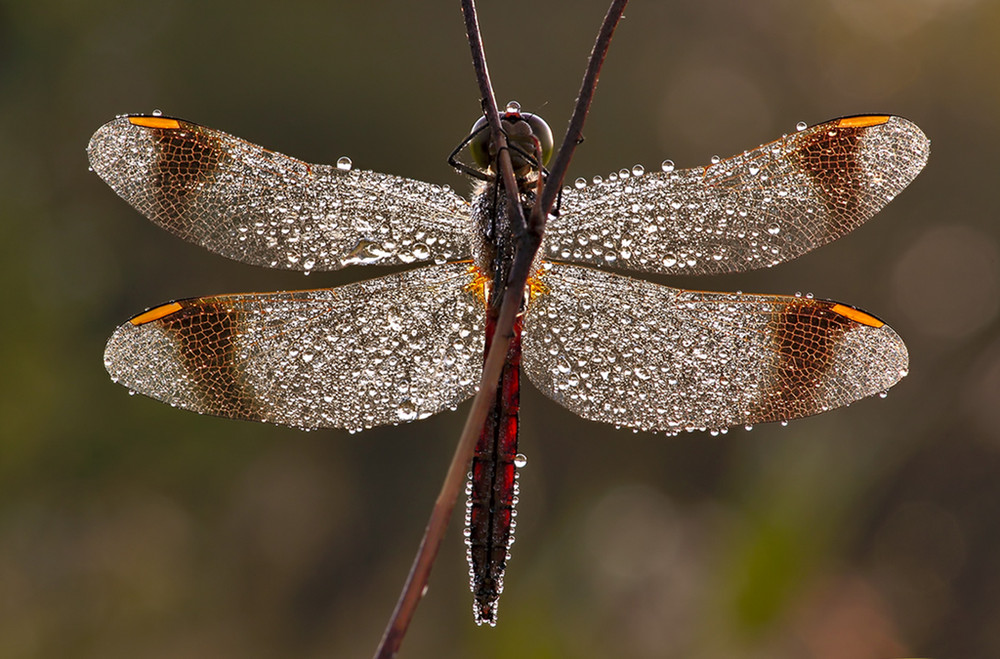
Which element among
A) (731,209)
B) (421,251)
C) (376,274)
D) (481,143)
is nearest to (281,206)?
(421,251)

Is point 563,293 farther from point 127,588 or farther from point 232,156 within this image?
point 127,588

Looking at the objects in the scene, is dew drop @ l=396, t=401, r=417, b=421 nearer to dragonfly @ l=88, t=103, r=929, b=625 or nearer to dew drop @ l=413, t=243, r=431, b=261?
dragonfly @ l=88, t=103, r=929, b=625

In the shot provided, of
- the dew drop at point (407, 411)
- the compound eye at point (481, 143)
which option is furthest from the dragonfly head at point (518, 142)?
the dew drop at point (407, 411)

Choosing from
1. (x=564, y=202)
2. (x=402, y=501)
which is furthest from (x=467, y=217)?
(x=402, y=501)

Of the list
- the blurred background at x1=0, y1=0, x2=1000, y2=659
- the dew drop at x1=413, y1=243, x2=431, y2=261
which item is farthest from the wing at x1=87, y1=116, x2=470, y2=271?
the blurred background at x1=0, y1=0, x2=1000, y2=659

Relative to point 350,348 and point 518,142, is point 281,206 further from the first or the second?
point 518,142
